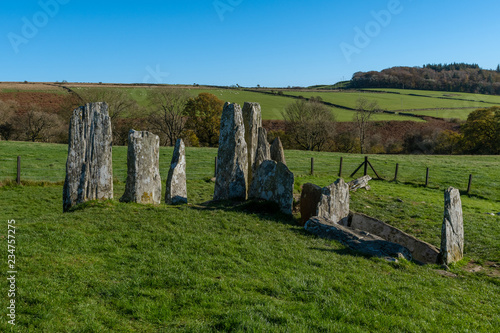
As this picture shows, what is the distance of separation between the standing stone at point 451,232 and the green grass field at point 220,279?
0.45 m

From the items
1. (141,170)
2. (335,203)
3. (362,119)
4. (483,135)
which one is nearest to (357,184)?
(335,203)

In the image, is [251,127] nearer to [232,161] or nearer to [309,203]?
[232,161]

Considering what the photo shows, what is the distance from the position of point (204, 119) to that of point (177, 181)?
4466cm

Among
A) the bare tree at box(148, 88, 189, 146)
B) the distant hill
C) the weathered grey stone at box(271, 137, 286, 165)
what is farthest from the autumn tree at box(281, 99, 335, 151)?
the distant hill

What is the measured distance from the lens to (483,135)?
58.8 m

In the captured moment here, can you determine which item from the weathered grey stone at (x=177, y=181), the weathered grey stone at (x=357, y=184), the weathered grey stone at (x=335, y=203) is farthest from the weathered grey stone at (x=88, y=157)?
the weathered grey stone at (x=357, y=184)

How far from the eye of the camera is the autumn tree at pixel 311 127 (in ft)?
202

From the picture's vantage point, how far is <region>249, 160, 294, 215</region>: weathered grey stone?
1470 cm

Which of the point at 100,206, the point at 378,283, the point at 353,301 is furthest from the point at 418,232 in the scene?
the point at 100,206

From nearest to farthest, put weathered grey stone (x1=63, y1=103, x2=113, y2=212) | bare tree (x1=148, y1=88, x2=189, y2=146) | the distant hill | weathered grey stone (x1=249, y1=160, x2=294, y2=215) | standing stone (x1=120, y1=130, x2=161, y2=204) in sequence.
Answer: weathered grey stone (x1=63, y1=103, x2=113, y2=212)
standing stone (x1=120, y1=130, x2=161, y2=204)
weathered grey stone (x1=249, y1=160, x2=294, y2=215)
bare tree (x1=148, y1=88, x2=189, y2=146)
the distant hill

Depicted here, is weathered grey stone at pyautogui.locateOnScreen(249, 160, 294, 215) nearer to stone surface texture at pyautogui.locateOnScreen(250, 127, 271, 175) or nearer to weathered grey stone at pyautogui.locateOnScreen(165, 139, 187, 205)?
stone surface texture at pyautogui.locateOnScreen(250, 127, 271, 175)

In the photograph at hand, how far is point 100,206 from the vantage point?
512 inches

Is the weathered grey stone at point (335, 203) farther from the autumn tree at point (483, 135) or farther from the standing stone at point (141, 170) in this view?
the autumn tree at point (483, 135)

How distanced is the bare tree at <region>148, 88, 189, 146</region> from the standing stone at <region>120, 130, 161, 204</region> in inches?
1825
